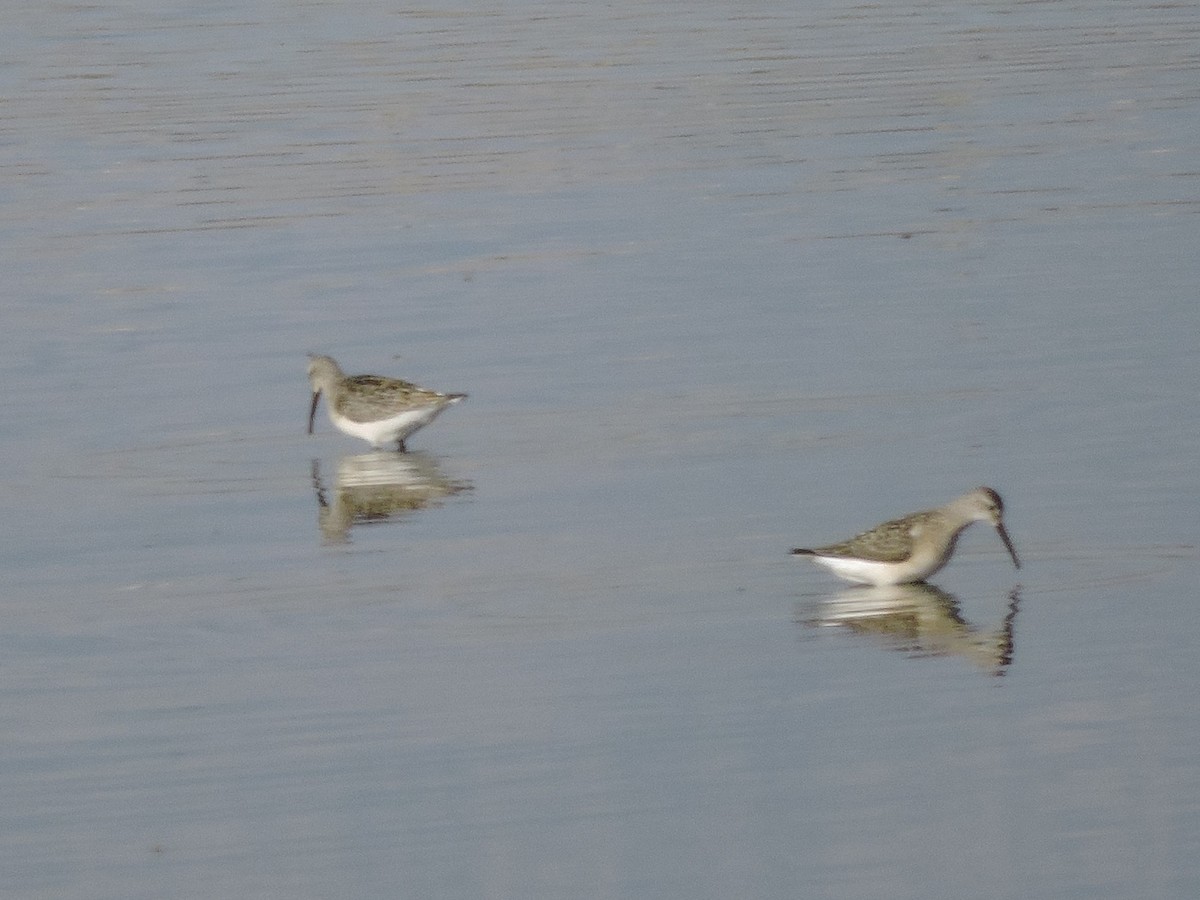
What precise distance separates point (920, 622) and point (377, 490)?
13.6 ft

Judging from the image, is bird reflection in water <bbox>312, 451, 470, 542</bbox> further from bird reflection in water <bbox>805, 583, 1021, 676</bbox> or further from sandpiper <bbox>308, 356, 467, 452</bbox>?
bird reflection in water <bbox>805, 583, 1021, 676</bbox>

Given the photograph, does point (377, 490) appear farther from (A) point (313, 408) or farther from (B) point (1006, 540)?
(B) point (1006, 540)

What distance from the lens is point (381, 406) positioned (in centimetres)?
1505

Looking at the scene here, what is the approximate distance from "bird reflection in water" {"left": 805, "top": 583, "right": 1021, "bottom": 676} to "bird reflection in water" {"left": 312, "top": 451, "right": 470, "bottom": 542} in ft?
9.67

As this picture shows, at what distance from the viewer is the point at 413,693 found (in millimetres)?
10570

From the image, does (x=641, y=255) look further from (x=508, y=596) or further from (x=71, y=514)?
(x=508, y=596)

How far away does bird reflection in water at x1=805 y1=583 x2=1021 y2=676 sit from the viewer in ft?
A: 35.7

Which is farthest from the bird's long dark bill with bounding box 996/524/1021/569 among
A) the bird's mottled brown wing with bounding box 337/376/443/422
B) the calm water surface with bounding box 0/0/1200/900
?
the bird's mottled brown wing with bounding box 337/376/443/422

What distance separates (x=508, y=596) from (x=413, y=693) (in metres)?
1.43

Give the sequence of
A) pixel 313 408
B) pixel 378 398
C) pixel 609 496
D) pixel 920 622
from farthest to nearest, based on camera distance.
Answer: pixel 313 408, pixel 378 398, pixel 609 496, pixel 920 622

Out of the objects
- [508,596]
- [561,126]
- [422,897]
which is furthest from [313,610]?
[561,126]

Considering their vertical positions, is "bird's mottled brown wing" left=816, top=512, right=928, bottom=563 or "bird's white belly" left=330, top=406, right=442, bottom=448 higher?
"bird's mottled brown wing" left=816, top=512, right=928, bottom=563

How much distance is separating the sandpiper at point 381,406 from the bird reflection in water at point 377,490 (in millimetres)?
191

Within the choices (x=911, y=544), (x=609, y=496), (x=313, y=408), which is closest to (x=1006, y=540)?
(x=911, y=544)
